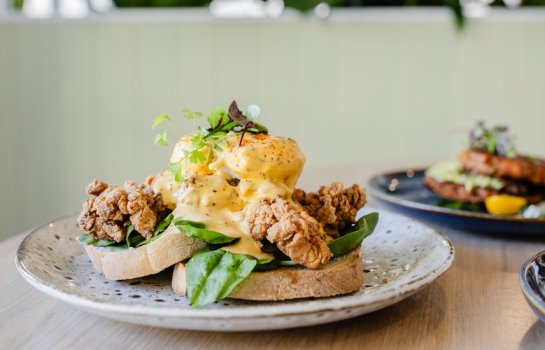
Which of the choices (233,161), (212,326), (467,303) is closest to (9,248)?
(233,161)

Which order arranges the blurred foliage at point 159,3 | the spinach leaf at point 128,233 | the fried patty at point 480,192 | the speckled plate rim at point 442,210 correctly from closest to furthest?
the spinach leaf at point 128,233, the speckled plate rim at point 442,210, the fried patty at point 480,192, the blurred foliage at point 159,3

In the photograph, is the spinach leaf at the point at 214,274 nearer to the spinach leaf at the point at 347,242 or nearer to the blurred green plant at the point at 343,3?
the spinach leaf at the point at 347,242

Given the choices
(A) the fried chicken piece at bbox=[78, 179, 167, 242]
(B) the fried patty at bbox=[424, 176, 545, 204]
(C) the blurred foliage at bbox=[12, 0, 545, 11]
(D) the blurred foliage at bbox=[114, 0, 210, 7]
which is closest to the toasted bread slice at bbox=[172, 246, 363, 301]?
(A) the fried chicken piece at bbox=[78, 179, 167, 242]

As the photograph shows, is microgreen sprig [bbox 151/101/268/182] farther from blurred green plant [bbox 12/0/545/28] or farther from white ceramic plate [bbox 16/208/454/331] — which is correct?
blurred green plant [bbox 12/0/545/28]

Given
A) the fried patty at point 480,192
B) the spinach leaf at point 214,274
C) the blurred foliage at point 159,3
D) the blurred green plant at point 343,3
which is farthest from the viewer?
the blurred foliage at point 159,3

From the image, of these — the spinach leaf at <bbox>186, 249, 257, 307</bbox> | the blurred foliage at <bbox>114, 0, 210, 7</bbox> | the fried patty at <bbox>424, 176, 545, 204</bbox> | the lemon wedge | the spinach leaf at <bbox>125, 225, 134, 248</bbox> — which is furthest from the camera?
the blurred foliage at <bbox>114, 0, 210, 7</bbox>

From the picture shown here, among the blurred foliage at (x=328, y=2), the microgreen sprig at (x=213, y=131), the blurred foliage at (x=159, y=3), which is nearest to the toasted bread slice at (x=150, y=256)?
the microgreen sprig at (x=213, y=131)
